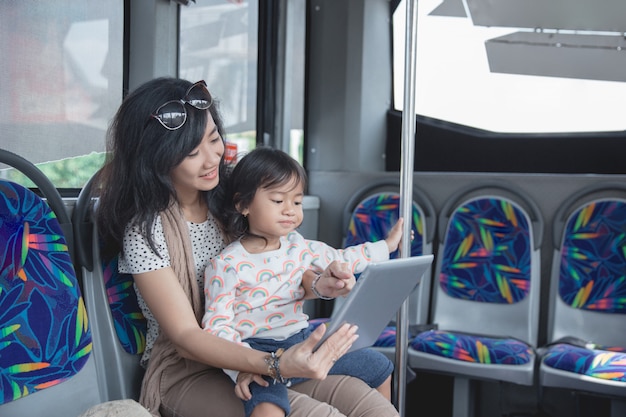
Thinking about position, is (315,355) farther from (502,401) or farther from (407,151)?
(502,401)

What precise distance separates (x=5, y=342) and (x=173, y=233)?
512 mm

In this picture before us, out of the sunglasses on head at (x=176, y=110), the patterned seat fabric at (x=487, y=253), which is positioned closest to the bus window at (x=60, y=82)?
the sunglasses on head at (x=176, y=110)

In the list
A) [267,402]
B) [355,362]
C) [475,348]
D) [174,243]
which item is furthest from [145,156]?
[475,348]

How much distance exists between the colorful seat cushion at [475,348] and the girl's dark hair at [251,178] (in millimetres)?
1424

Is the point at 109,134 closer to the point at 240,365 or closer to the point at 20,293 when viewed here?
the point at 20,293

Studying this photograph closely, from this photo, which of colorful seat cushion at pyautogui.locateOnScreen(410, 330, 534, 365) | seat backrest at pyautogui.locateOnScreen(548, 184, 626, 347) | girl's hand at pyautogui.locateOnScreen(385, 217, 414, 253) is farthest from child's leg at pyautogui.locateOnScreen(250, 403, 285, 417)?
seat backrest at pyautogui.locateOnScreen(548, 184, 626, 347)

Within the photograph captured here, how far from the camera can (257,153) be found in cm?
207

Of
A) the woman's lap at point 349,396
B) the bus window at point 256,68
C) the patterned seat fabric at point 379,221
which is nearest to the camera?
the woman's lap at point 349,396

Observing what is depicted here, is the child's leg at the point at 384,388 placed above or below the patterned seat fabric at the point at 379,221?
below

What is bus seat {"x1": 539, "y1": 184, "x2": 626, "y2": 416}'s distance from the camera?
11.2 ft

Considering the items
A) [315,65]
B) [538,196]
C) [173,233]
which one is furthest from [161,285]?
[315,65]

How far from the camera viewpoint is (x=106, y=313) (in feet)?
6.93

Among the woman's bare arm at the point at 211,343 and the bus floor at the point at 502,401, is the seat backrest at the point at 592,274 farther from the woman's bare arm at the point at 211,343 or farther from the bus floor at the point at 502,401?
the woman's bare arm at the point at 211,343

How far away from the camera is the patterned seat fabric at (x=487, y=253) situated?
12.0 ft
